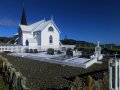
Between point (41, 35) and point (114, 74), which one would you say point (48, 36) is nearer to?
→ point (41, 35)

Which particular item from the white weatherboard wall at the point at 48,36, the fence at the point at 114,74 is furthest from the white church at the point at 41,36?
the fence at the point at 114,74

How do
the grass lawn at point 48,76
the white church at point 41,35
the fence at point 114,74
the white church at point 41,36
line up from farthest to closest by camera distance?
the white church at point 41,35, the white church at point 41,36, the grass lawn at point 48,76, the fence at point 114,74

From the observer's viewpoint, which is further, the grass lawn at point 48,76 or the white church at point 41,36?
the white church at point 41,36

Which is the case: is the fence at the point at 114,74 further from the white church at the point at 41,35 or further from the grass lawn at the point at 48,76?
the white church at the point at 41,35

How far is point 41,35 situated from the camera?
4547cm

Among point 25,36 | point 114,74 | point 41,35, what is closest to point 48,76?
point 114,74

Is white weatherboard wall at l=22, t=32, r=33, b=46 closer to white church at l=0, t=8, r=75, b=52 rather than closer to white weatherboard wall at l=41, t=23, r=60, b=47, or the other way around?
white church at l=0, t=8, r=75, b=52

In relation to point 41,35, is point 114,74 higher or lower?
lower

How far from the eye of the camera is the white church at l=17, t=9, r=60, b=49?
45.4 meters

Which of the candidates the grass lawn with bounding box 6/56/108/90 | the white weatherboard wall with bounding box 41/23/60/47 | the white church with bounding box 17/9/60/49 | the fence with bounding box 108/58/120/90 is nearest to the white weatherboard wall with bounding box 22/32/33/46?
the white church with bounding box 17/9/60/49

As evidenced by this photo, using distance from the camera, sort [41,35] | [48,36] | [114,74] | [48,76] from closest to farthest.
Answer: [114,74] → [48,76] → [41,35] → [48,36]

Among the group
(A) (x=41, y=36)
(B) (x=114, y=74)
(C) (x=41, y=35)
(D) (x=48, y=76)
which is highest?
(C) (x=41, y=35)

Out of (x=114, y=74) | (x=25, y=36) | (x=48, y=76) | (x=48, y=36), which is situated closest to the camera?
(x=114, y=74)

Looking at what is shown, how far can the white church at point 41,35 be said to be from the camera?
1786 inches
